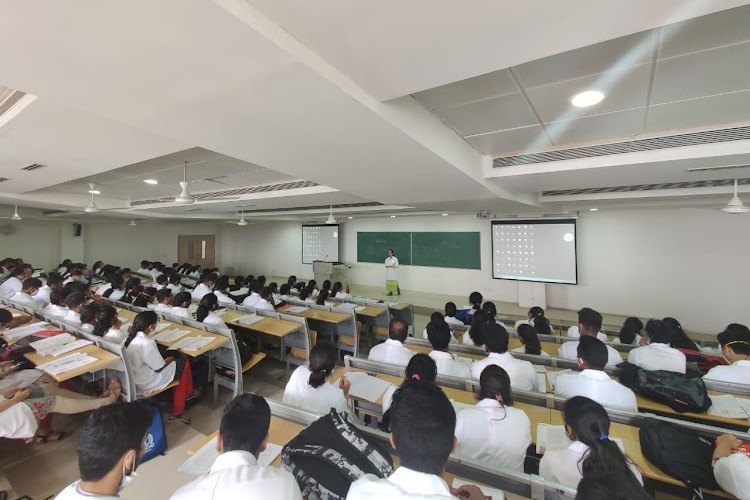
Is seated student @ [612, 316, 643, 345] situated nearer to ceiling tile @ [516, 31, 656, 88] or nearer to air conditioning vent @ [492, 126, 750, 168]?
air conditioning vent @ [492, 126, 750, 168]

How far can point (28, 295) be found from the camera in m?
5.02

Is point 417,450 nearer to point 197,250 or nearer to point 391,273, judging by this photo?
point 391,273

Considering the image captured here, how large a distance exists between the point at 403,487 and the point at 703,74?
8.98ft

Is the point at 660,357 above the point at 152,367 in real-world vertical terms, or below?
above

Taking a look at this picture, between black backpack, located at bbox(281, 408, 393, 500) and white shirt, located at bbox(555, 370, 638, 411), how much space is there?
173cm

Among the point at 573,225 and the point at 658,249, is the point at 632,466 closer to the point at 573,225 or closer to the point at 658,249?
the point at 573,225

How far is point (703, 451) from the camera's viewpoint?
1.70 meters

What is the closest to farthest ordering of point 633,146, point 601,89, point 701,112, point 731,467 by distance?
point 731,467, point 601,89, point 701,112, point 633,146

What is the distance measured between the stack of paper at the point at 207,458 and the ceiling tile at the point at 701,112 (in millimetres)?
3383

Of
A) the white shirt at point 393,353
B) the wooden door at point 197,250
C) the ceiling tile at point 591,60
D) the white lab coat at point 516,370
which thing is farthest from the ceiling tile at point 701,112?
the wooden door at point 197,250

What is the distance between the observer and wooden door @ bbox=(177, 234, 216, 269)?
44.3 ft

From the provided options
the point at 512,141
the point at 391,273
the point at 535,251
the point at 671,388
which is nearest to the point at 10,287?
the point at 391,273

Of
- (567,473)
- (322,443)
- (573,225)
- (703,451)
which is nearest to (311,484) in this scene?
(322,443)

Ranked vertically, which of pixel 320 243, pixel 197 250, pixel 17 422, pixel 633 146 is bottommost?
pixel 17 422
